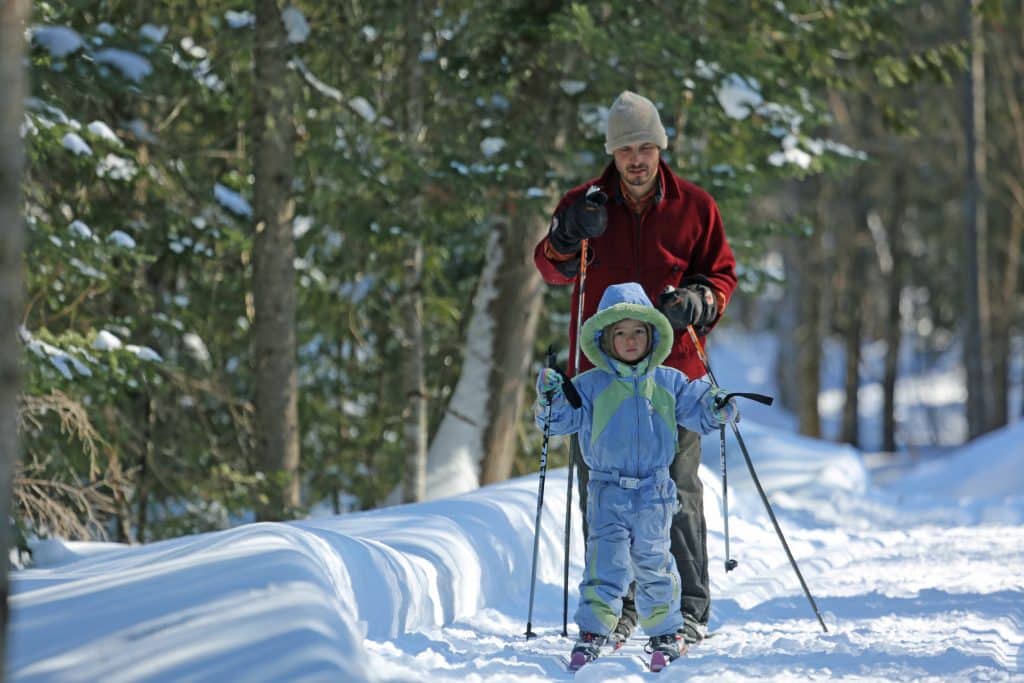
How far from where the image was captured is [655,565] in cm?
505

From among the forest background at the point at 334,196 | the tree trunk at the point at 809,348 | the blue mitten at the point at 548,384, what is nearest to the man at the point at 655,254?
the blue mitten at the point at 548,384

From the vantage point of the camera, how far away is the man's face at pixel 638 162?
5598mm

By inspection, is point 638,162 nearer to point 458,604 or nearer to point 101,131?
point 458,604

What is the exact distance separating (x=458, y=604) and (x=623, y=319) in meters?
1.52

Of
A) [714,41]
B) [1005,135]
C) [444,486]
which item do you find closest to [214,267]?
[444,486]

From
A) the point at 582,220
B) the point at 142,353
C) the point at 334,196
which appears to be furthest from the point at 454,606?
the point at 334,196

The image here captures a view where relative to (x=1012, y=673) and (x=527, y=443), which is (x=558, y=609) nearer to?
(x=1012, y=673)

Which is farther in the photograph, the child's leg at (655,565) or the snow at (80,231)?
the snow at (80,231)

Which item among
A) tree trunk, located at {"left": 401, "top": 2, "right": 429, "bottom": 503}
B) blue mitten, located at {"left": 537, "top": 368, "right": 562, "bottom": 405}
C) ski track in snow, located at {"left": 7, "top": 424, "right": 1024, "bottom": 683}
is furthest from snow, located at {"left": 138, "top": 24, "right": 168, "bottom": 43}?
blue mitten, located at {"left": 537, "top": 368, "right": 562, "bottom": 405}

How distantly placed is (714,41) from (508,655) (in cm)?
613

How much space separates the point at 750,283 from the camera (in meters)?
12.4

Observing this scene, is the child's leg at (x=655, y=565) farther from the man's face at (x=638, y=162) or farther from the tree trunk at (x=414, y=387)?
the tree trunk at (x=414, y=387)

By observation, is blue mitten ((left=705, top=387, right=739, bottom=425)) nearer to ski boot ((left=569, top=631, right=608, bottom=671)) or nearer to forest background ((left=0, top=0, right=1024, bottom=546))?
ski boot ((left=569, top=631, right=608, bottom=671))

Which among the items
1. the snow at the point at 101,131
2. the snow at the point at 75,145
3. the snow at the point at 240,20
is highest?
the snow at the point at 240,20
